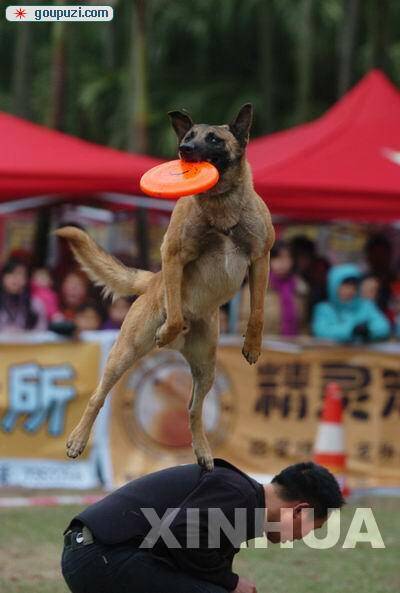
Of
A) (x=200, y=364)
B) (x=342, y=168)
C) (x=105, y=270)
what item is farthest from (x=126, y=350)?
(x=342, y=168)

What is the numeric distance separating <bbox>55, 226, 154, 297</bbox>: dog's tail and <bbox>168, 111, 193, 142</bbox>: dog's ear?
1.04 metres

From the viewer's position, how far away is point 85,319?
1080cm

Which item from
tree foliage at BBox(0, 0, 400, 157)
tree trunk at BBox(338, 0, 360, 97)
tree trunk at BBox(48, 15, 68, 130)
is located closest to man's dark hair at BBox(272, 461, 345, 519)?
tree trunk at BBox(48, 15, 68, 130)

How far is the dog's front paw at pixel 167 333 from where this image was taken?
5.15 meters

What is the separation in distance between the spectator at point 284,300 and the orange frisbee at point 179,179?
224 inches

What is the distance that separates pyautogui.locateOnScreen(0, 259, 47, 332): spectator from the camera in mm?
10719

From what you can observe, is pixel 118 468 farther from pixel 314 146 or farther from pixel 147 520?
pixel 147 520

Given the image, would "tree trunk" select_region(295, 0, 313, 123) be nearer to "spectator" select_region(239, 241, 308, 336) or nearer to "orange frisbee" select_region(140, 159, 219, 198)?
"spectator" select_region(239, 241, 308, 336)

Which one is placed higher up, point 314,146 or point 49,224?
point 314,146

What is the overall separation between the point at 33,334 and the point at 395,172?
357cm

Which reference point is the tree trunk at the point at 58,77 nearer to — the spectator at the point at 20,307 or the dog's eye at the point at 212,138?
the spectator at the point at 20,307

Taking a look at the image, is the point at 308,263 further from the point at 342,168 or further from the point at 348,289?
the point at 348,289

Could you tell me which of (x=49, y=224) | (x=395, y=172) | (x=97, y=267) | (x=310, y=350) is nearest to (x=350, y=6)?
(x=49, y=224)

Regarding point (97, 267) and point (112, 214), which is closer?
point (97, 267)
